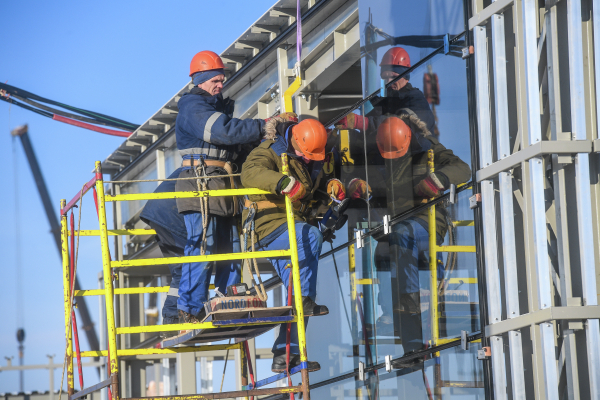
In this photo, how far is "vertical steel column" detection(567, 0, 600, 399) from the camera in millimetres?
5066

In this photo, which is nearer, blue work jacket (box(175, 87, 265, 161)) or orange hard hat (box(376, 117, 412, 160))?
orange hard hat (box(376, 117, 412, 160))

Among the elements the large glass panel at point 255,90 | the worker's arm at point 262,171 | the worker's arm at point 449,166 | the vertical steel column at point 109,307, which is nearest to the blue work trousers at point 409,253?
the worker's arm at point 449,166

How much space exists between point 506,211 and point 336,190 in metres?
2.19

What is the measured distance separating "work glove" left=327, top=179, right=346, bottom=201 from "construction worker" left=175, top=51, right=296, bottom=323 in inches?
34.2

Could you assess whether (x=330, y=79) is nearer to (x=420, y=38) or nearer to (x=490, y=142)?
(x=420, y=38)

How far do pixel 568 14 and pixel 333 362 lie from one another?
16.2ft

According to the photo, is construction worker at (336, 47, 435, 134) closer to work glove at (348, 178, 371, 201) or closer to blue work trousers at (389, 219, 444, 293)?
work glove at (348, 178, 371, 201)

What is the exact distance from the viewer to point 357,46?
888 cm

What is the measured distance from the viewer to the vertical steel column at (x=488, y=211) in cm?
577

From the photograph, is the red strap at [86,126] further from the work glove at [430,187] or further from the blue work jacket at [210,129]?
the work glove at [430,187]

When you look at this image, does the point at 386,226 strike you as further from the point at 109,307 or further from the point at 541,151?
the point at 109,307

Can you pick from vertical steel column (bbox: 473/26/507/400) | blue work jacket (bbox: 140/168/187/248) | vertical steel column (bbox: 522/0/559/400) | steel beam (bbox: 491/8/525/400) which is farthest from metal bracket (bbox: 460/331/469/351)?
blue work jacket (bbox: 140/168/187/248)

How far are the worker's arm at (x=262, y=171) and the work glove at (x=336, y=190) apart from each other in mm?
646

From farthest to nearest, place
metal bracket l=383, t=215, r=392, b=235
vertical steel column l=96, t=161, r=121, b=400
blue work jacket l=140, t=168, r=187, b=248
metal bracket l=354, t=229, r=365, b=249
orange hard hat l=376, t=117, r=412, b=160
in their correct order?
1. metal bracket l=354, t=229, r=365, b=249
2. blue work jacket l=140, t=168, r=187, b=248
3. metal bracket l=383, t=215, r=392, b=235
4. orange hard hat l=376, t=117, r=412, b=160
5. vertical steel column l=96, t=161, r=121, b=400
